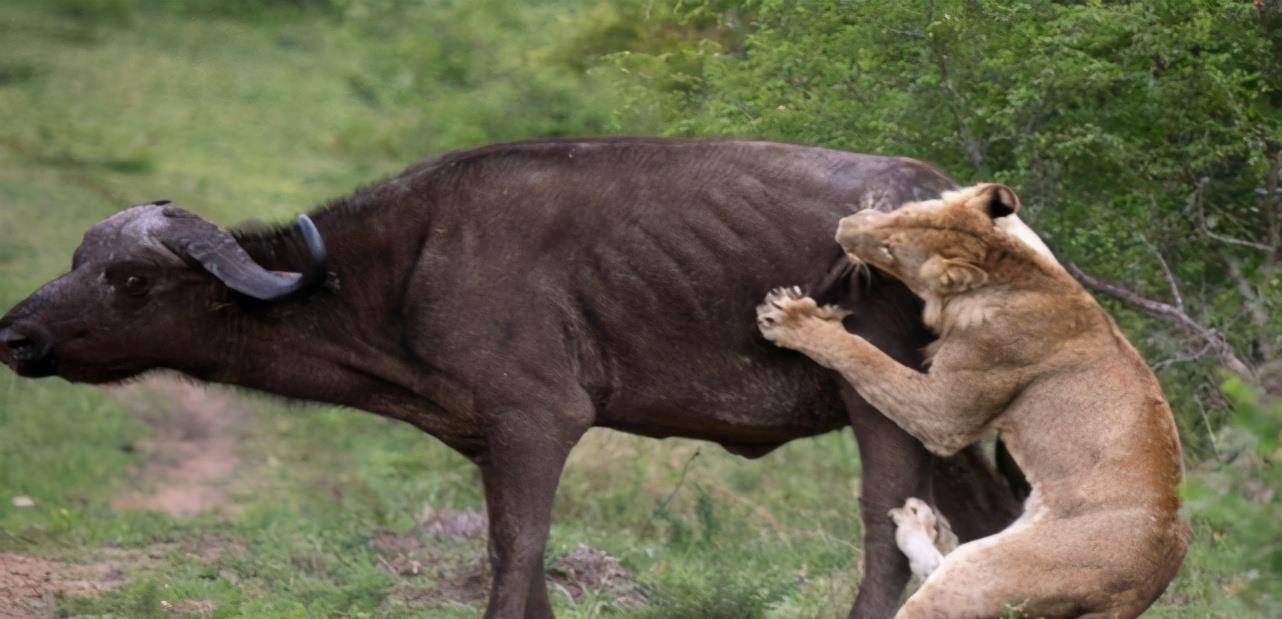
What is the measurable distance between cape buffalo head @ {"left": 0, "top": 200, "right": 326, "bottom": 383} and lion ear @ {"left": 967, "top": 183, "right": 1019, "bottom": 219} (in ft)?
8.48

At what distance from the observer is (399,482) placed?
1206 centimetres

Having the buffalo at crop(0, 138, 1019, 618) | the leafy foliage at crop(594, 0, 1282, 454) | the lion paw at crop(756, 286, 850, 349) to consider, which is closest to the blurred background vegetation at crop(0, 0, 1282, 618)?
the leafy foliage at crop(594, 0, 1282, 454)

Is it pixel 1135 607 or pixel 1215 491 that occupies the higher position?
pixel 1215 491

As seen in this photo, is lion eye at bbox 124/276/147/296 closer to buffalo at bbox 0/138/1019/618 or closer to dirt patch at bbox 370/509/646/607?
buffalo at bbox 0/138/1019/618

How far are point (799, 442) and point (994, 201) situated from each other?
5.85m

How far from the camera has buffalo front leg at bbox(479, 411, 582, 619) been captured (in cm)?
682

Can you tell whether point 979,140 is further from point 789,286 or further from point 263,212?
point 263,212

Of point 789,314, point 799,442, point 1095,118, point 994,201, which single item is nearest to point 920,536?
point 789,314

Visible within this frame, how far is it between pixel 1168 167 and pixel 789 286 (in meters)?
2.79

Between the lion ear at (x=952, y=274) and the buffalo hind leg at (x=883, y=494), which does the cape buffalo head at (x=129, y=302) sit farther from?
the lion ear at (x=952, y=274)

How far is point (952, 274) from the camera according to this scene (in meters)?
6.41

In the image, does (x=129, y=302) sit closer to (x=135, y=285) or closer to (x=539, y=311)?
(x=135, y=285)

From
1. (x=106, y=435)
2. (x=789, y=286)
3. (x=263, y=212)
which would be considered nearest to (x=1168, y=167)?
(x=789, y=286)

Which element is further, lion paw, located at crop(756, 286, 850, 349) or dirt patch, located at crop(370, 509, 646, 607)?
dirt patch, located at crop(370, 509, 646, 607)
